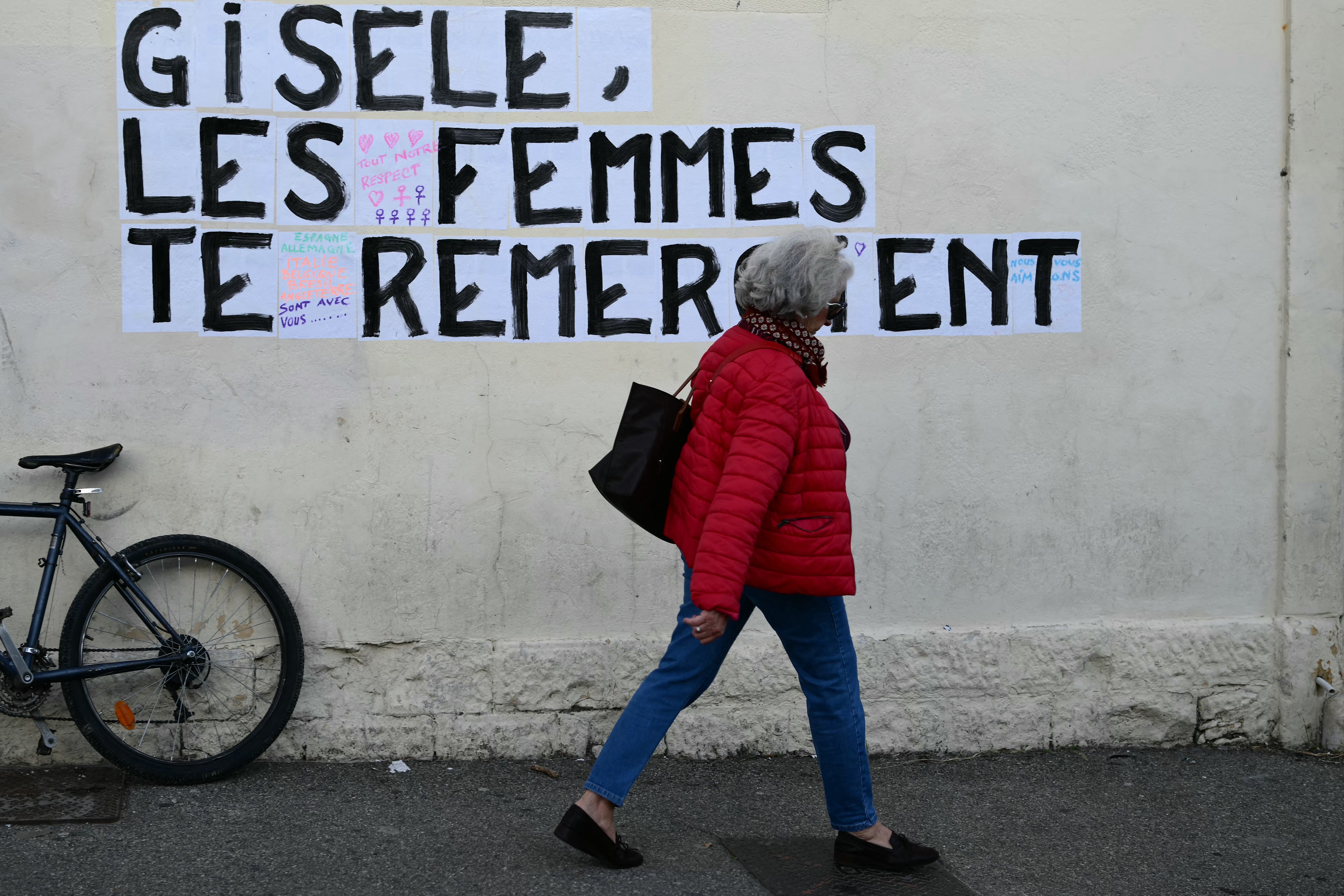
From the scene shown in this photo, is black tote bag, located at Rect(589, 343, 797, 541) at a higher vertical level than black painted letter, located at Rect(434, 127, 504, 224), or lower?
lower

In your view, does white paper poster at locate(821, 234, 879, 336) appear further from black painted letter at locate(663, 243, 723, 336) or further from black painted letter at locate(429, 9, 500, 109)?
black painted letter at locate(429, 9, 500, 109)

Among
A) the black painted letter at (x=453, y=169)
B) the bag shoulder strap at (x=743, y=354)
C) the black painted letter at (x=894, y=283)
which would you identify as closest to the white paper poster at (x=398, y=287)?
the black painted letter at (x=453, y=169)

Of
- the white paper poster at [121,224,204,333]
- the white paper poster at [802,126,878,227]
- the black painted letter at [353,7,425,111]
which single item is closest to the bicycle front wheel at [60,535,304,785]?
the white paper poster at [121,224,204,333]

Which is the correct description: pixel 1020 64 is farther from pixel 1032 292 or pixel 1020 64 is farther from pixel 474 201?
pixel 474 201

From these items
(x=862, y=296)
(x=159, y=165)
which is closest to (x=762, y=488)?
(x=862, y=296)

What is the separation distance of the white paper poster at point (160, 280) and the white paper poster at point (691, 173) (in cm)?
166

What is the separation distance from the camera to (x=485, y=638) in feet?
13.8

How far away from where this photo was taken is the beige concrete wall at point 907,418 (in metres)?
4.02

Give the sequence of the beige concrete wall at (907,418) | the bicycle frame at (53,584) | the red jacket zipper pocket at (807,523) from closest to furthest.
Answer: the red jacket zipper pocket at (807,523), the bicycle frame at (53,584), the beige concrete wall at (907,418)

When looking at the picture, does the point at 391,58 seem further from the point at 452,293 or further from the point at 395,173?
the point at 452,293

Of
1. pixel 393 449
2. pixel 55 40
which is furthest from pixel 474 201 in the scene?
pixel 55 40

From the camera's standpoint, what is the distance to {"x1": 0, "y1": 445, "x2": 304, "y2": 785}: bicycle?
12.5ft

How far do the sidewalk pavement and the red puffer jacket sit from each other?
2.99ft

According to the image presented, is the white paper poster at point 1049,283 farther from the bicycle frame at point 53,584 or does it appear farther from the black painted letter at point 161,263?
the bicycle frame at point 53,584
